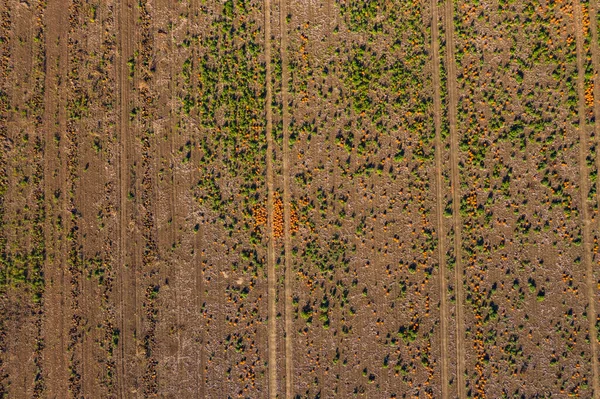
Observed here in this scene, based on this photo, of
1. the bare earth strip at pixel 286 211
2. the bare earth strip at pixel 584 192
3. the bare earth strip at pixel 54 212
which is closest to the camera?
the bare earth strip at pixel 584 192

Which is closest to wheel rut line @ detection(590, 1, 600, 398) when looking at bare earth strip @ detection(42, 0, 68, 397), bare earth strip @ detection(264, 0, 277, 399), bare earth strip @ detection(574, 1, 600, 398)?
bare earth strip @ detection(574, 1, 600, 398)

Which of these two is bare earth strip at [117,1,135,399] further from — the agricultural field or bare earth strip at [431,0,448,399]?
bare earth strip at [431,0,448,399]

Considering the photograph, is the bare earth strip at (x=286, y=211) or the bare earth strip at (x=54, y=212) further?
the bare earth strip at (x=54, y=212)

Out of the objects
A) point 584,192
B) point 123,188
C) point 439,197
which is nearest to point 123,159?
point 123,188

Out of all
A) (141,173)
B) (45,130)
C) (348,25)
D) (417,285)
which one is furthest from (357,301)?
(45,130)

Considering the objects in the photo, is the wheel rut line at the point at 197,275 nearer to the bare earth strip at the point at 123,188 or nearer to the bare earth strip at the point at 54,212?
the bare earth strip at the point at 123,188

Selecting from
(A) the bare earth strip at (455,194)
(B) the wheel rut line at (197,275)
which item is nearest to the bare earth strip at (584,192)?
(A) the bare earth strip at (455,194)
